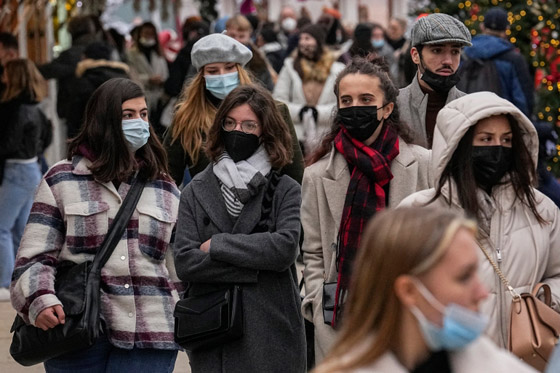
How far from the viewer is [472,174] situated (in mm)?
4879

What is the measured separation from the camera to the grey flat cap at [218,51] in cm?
702


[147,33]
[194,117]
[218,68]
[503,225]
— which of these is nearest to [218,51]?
[218,68]

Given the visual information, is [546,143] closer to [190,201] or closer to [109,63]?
[190,201]

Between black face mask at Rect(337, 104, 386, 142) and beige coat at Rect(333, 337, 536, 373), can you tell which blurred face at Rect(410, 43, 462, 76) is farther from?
beige coat at Rect(333, 337, 536, 373)

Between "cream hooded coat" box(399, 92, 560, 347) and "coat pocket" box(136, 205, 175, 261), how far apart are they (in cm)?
134

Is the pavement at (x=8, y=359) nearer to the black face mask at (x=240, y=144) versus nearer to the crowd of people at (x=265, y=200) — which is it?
the crowd of people at (x=265, y=200)

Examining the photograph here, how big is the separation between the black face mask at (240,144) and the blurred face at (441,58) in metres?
1.13

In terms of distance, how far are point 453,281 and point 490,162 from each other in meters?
1.88

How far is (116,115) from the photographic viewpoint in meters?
5.75

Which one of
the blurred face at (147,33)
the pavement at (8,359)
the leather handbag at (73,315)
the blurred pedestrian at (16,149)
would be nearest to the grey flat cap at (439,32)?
the leather handbag at (73,315)

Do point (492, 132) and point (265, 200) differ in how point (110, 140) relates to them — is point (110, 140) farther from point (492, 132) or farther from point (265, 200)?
point (492, 132)

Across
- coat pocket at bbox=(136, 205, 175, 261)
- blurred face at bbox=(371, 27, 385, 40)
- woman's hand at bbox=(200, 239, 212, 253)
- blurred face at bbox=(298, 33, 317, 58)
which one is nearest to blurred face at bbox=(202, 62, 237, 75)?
coat pocket at bbox=(136, 205, 175, 261)

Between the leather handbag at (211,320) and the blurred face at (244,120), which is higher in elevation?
the blurred face at (244,120)

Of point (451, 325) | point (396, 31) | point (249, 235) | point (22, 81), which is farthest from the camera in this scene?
point (396, 31)
